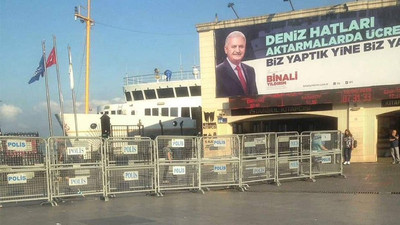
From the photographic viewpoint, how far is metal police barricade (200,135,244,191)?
39.7 ft

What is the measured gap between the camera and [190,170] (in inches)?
469

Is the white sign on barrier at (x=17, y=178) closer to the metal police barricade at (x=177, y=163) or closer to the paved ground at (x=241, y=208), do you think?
the paved ground at (x=241, y=208)

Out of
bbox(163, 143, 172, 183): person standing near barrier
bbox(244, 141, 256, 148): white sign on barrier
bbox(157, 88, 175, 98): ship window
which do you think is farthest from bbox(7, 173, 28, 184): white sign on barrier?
bbox(157, 88, 175, 98): ship window

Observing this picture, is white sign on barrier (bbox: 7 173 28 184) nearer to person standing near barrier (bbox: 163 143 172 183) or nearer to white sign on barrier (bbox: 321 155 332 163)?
person standing near barrier (bbox: 163 143 172 183)

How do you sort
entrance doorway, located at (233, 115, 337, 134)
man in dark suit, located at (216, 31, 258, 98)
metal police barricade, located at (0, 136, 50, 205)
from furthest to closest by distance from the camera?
1. entrance doorway, located at (233, 115, 337, 134)
2. man in dark suit, located at (216, 31, 258, 98)
3. metal police barricade, located at (0, 136, 50, 205)

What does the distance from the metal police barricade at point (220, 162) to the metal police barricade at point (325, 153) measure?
117 inches

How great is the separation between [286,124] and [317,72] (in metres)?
4.31

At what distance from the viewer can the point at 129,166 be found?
11031 millimetres

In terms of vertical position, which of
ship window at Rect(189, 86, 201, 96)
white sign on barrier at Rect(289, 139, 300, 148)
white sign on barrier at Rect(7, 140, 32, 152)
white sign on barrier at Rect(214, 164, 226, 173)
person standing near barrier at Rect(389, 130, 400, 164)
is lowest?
person standing near barrier at Rect(389, 130, 400, 164)

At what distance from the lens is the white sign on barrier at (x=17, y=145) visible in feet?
31.8

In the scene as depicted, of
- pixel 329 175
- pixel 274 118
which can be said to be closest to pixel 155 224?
pixel 329 175

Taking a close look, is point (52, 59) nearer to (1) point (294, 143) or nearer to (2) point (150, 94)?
(2) point (150, 94)

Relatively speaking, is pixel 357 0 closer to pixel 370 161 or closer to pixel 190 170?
pixel 370 161

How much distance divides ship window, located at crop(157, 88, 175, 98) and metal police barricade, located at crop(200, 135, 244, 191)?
770 inches
